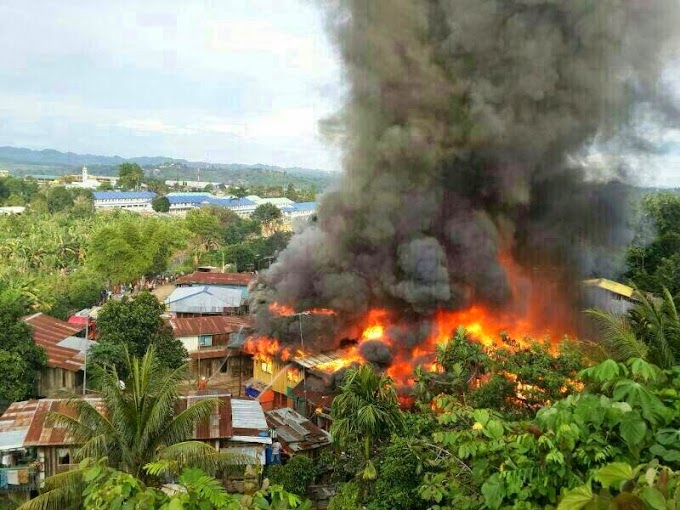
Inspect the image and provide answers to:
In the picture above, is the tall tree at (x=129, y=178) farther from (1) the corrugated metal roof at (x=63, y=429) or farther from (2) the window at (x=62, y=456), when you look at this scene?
(2) the window at (x=62, y=456)

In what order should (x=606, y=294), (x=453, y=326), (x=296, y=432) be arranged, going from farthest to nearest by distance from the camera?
(x=606, y=294), (x=453, y=326), (x=296, y=432)

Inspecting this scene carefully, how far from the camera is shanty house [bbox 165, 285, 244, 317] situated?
26375 mm

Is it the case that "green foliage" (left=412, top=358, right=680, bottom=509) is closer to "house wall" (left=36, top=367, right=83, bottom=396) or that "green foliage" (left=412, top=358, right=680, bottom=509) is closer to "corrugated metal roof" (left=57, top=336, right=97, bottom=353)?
"house wall" (left=36, top=367, right=83, bottom=396)

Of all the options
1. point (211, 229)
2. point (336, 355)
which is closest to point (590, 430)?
point (336, 355)

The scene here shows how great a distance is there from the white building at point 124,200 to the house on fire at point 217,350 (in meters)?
64.8

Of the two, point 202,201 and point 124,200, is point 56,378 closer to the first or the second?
point 202,201

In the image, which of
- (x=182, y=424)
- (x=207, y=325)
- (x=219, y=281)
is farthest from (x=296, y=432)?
(x=219, y=281)

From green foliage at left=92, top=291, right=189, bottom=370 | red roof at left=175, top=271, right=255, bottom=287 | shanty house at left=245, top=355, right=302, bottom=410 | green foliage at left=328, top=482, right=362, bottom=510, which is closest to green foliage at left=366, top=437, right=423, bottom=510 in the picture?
green foliage at left=328, top=482, right=362, bottom=510

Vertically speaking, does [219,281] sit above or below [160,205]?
above

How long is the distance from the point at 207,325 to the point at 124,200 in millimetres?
69636

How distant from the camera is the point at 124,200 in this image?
282 ft

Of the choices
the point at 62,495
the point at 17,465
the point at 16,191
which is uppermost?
the point at 62,495

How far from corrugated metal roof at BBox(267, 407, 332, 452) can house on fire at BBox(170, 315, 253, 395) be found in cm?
667

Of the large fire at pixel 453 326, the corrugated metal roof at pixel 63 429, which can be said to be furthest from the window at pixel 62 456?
the large fire at pixel 453 326
